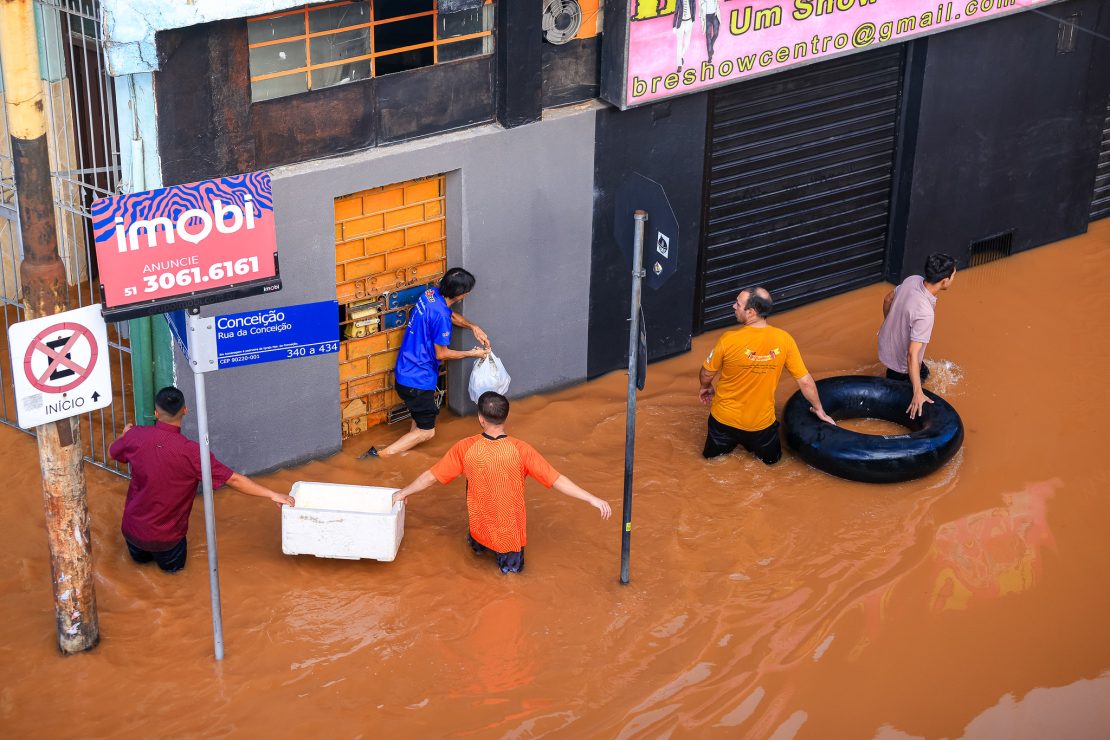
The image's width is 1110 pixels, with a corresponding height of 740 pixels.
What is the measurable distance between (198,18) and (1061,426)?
7176mm

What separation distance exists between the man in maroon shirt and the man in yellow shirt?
10.6 ft

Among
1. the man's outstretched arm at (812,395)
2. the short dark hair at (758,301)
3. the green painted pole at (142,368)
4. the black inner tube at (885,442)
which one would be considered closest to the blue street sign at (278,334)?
the green painted pole at (142,368)

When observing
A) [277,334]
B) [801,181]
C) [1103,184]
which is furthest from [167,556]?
[1103,184]

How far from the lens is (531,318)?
11.3 m

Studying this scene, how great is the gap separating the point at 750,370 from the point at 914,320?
1.49 m

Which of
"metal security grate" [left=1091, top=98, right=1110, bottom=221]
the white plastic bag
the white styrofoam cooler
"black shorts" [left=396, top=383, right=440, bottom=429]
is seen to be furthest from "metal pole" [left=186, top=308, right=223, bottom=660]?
"metal security grate" [left=1091, top=98, right=1110, bottom=221]

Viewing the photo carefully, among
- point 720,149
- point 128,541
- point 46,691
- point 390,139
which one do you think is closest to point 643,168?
point 720,149

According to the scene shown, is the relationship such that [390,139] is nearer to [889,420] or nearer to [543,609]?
[543,609]

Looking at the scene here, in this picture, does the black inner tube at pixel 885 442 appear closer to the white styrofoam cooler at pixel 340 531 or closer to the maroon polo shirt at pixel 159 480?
the white styrofoam cooler at pixel 340 531

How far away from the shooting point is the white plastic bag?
10.6 metres

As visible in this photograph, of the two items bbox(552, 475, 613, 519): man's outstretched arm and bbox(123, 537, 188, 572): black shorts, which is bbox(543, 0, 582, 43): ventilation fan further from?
bbox(123, 537, 188, 572): black shorts

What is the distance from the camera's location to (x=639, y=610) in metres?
9.05

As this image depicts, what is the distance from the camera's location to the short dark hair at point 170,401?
848cm

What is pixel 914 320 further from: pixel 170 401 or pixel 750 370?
pixel 170 401
